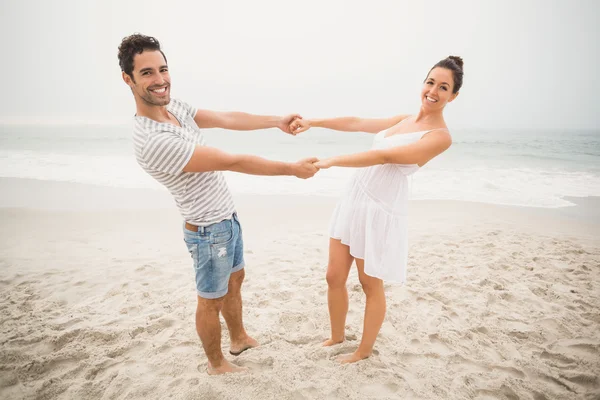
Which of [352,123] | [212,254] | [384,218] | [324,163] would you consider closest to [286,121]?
[352,123]

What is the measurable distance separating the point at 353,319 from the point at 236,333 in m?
1.26

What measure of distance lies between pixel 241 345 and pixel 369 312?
1.22m

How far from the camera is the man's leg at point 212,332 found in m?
2.39

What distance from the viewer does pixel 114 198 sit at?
8070 mm

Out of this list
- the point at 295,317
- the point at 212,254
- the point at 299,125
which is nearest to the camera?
the point at 212,254

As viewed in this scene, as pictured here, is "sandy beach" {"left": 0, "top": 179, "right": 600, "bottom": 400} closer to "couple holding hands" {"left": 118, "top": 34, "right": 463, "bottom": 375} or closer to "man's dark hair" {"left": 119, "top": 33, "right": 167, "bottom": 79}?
"couple holding hands" {"left": 118, "top": 34, "right": 463, "bottom": 375}

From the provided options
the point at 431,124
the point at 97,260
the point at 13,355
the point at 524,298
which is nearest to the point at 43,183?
the point at 97,260

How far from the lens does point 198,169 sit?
6.28 feet

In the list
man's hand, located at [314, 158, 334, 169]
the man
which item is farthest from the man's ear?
man's hand, located at [314, 158, 334, 169]

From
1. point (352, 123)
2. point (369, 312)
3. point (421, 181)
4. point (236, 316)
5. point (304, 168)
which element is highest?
point (352, 123)

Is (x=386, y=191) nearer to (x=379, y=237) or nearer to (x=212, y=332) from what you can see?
(x=379, y=237)

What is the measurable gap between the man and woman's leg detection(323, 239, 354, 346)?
69cm

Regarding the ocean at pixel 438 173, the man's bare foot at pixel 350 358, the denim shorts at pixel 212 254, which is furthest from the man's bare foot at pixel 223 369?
the ocean at pixel 438 173

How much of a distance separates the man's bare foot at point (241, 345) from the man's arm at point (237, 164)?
167 centimetres
